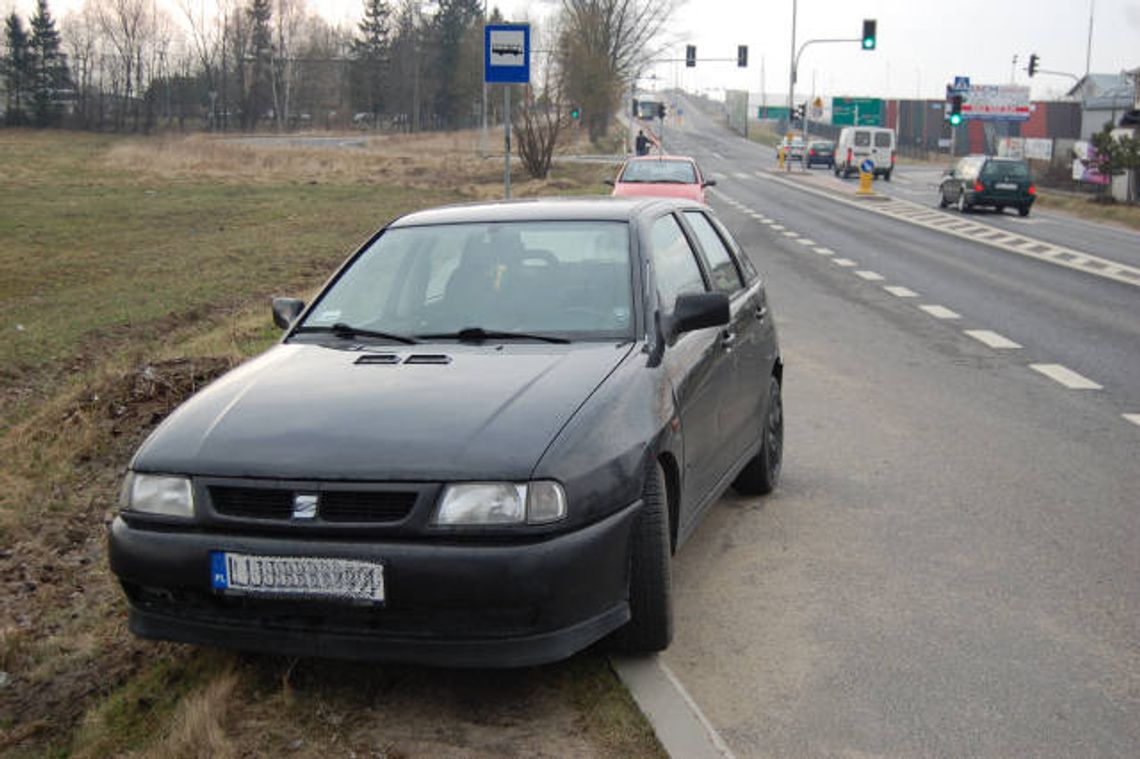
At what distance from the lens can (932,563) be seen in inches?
222

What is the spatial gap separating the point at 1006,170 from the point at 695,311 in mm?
34006

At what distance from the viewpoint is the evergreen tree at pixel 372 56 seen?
4715 inches

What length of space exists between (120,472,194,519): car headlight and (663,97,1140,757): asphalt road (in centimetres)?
170

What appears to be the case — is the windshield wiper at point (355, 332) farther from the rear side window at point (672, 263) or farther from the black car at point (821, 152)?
the black car at point (821, 152)

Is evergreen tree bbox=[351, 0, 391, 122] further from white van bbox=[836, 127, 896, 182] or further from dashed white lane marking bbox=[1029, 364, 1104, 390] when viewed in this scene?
dashed white lane marking bbox=[1029, 364, 1104, 390]

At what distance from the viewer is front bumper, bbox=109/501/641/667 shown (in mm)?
3770

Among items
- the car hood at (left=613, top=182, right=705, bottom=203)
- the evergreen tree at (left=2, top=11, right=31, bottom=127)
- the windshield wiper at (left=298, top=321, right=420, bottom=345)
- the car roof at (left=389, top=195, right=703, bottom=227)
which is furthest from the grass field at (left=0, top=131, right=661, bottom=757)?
the evergreen tree at (left=2, top=11, right=31, bottom=127)

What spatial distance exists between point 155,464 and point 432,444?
89cm

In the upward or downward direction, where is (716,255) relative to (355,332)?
upward

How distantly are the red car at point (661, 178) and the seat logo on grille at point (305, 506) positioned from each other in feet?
63.7

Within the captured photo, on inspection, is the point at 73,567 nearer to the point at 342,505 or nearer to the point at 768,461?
the point at 342,505

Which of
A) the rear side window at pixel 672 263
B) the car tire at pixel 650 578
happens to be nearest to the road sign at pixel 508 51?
the rear side window at pixel 672 263

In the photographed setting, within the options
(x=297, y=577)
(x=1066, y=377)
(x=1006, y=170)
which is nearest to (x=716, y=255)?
(x=297, y=577)

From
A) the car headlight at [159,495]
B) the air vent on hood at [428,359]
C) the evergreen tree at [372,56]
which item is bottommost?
the car headlight at [159,495]
